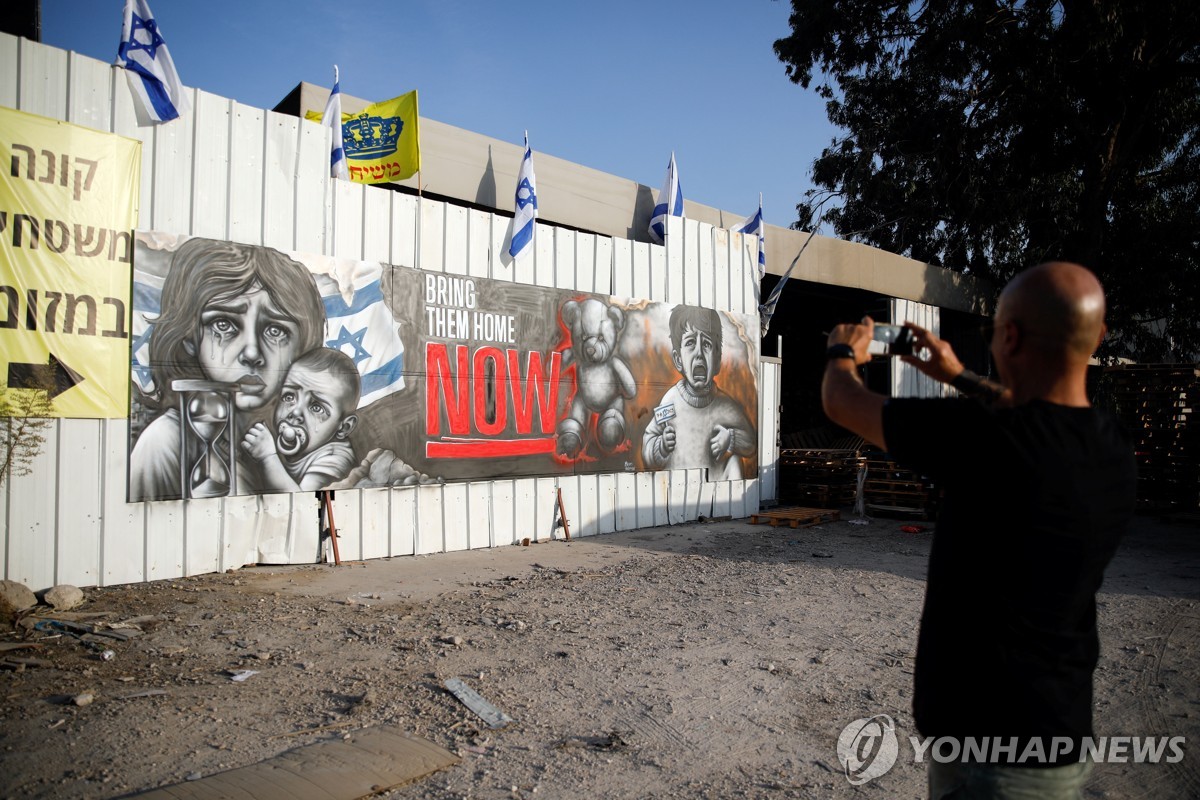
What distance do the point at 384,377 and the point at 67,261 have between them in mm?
3271

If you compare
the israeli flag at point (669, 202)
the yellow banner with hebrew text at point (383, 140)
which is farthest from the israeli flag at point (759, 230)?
the yellow banner with hebrew text at point (383, 140)

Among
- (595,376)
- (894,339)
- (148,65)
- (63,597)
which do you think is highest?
(148,65)

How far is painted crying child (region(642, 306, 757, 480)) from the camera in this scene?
40.1ft

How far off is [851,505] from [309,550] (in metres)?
10.8

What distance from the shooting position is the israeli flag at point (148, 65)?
23.2ft

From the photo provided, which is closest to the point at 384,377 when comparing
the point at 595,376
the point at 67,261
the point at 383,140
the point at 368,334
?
the point at 368,334

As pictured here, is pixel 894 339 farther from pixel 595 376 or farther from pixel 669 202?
pixel 669 202

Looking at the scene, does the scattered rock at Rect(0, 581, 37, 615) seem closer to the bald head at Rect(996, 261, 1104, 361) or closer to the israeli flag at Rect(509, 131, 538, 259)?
the israeli flag at Rect(509, 131, 538, 259)

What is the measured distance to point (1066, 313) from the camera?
185 centimetres

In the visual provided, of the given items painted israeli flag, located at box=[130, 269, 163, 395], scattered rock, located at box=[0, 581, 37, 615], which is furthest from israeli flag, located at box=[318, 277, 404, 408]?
scattered rock, located at box=[0, 581, 37, 615]

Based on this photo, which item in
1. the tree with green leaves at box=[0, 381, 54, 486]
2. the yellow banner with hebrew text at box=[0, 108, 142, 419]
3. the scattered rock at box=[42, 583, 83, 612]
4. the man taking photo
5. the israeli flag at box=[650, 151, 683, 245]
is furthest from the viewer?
the israeli flag at box=[650, 151, 683, 245]

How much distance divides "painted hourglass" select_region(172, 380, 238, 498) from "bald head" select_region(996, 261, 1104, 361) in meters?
7.54

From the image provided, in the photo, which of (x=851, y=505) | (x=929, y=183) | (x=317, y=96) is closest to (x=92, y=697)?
(x=317, y=96)

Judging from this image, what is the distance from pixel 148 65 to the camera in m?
7.10
